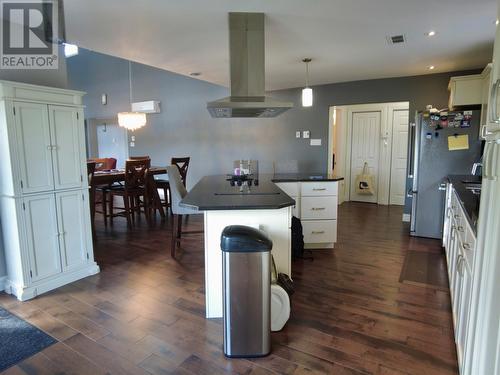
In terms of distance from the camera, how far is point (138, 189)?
482 centimetres

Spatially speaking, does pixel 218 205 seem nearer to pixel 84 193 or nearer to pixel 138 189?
pixel 84 193

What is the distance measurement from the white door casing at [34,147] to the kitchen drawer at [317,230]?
8.55 ft

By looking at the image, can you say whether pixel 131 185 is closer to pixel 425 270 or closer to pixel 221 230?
pixel 221 230

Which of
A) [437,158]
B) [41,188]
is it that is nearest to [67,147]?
[41,188]

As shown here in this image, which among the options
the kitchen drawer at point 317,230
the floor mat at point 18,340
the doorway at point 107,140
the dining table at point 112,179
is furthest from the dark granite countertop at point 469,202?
the doorway at point 107,140

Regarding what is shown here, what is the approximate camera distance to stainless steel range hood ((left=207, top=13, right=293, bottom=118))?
2.53m

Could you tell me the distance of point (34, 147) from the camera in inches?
97.8

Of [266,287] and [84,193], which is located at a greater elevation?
[84,193]

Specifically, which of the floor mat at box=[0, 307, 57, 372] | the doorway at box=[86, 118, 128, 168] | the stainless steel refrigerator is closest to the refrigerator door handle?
the stainless steel refrigerator

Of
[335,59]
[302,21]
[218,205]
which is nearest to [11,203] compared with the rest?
[218,205]

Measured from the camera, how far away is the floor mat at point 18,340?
181cm

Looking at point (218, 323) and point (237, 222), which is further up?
point (237, 222)

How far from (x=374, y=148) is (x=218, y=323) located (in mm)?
5385

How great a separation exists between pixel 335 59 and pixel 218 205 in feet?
8.95
